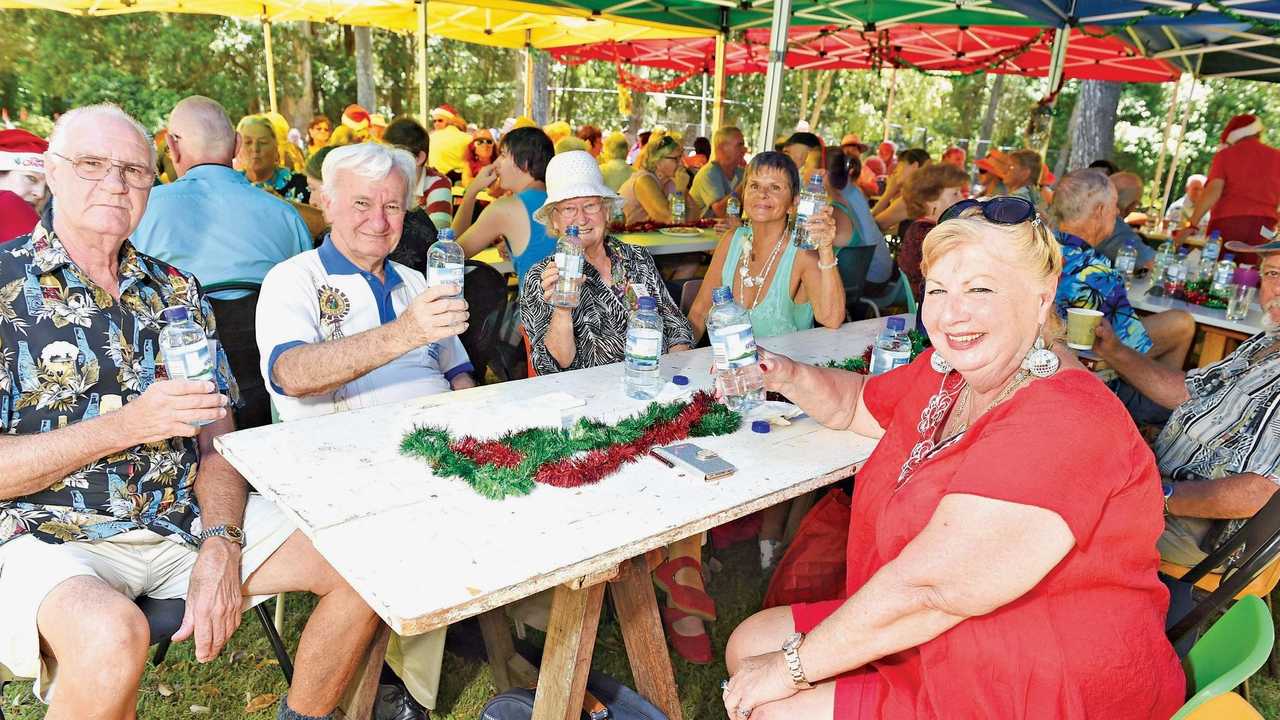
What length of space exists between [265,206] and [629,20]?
6438 millimetres

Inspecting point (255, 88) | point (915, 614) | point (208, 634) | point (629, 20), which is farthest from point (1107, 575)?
point (255, 88)

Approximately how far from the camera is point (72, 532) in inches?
74.6

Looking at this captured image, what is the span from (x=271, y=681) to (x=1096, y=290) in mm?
3631

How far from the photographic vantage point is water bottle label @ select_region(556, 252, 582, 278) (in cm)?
272

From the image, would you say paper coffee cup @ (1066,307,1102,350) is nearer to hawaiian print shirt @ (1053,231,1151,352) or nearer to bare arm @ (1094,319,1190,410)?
bare arm @ (1094,319,1190,410)

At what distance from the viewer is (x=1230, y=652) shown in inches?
57.2

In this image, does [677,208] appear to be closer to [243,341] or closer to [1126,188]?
[1126,188]

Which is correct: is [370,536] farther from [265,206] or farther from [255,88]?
[255,88]

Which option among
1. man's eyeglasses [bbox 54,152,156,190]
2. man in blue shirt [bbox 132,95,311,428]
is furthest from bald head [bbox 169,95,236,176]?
man's eyeglasses [bbox 54,152,156,190]

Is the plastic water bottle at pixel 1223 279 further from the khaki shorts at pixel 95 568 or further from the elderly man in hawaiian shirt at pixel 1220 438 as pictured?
the khaki shorts at pixel 95 568

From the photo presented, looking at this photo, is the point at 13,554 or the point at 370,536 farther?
the point at 13,554

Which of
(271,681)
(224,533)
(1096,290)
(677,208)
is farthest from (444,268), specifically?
(677,208)

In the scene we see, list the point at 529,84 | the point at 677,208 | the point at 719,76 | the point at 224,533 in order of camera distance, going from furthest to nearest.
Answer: the point at 529,84 < the point at 719,76 < the point at 677,208 < the point at 224,533

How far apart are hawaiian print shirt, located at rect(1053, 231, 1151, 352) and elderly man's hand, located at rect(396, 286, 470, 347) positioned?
2.70 m
